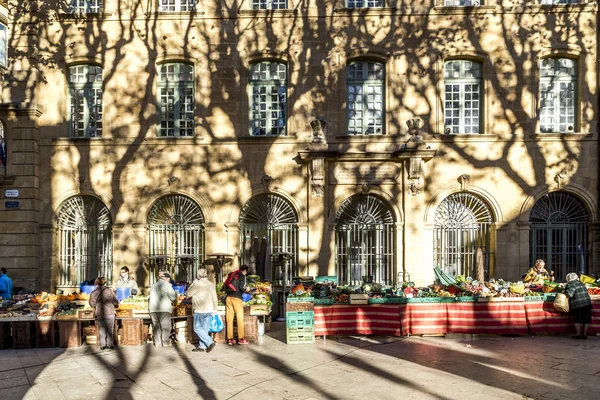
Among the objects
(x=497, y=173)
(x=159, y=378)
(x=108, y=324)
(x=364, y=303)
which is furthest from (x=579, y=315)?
(x=108, y=324)

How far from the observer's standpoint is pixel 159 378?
8.62 m

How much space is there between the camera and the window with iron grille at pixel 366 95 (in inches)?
664

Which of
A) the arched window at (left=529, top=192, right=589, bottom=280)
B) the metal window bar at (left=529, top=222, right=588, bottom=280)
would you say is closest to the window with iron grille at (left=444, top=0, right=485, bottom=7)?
the arched window at (left=529, top=192, right=589, bottom=280)

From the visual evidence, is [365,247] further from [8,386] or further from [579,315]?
[8,386]

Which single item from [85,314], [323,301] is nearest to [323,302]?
[323,301]

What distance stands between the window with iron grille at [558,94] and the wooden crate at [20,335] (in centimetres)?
1568

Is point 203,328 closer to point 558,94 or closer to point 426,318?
point 426,318

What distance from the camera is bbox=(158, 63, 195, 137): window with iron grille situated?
17.0 meters

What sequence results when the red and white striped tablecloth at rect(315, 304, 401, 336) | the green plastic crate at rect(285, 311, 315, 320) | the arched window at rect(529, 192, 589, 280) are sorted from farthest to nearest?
the arched window at rect(529, 192, 589, 280) < the red and white striped tablecloth at rect(315, 304, 401, 336) < the green plastic crate at rect(285, 311, 315, 320)

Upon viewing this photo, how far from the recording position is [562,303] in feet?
37.8

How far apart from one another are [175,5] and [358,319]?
1193 cm

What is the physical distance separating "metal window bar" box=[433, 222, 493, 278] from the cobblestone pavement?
16.6ft

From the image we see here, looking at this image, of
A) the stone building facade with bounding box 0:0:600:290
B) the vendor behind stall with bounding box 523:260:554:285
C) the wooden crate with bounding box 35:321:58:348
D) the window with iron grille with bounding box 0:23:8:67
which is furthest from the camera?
the stone building facade with bounding box 0:0:600:290

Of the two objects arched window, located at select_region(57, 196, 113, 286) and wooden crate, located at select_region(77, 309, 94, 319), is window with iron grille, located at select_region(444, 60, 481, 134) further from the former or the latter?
wooden crate, located at select_region(77, 309, 94, 319)
